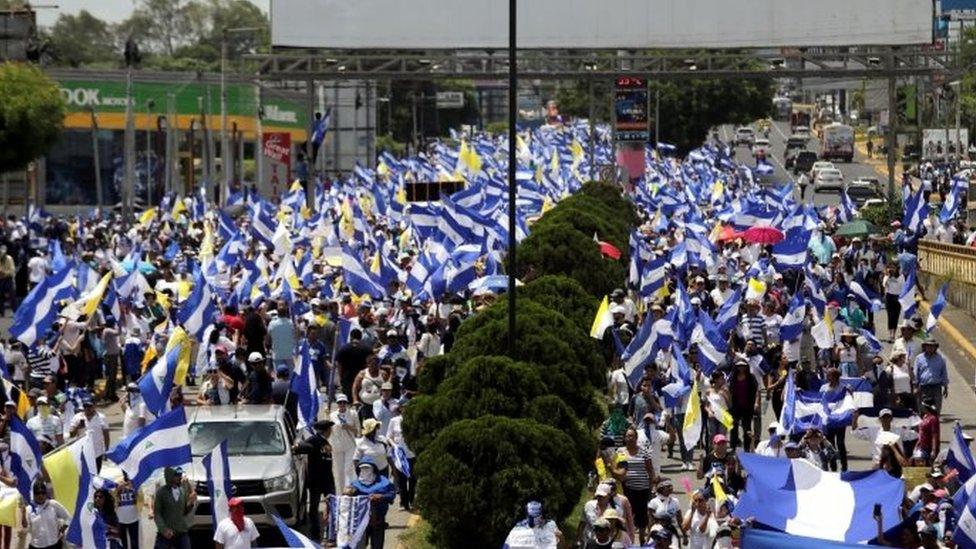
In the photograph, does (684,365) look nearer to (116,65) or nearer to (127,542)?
(127,542)

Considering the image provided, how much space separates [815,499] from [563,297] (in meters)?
13.5

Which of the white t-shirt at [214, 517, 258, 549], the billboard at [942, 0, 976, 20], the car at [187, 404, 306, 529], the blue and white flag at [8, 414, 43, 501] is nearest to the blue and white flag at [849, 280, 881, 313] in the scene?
the car at [187, 404, 306, 529]

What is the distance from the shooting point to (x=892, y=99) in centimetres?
5769

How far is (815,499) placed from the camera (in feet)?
52.4

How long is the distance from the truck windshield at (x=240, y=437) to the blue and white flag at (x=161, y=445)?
6.30 feet

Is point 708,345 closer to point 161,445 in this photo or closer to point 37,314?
point 37,314

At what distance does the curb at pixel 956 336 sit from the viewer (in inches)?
1370

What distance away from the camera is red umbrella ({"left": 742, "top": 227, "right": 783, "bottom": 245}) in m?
39.4

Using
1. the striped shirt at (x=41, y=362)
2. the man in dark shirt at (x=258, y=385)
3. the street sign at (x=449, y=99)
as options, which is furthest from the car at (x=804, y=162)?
the man in dark shirt at (x=258, y=385)

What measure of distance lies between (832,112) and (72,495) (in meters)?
141

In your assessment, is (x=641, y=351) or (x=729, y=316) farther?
(x=729, y=316)

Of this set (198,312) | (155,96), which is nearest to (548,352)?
(198,312)

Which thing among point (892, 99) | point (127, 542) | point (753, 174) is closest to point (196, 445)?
point (127, 542)

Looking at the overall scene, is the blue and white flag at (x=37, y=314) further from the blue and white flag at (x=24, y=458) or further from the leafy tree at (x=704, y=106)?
the leafy tree at (x=704, y=106)
